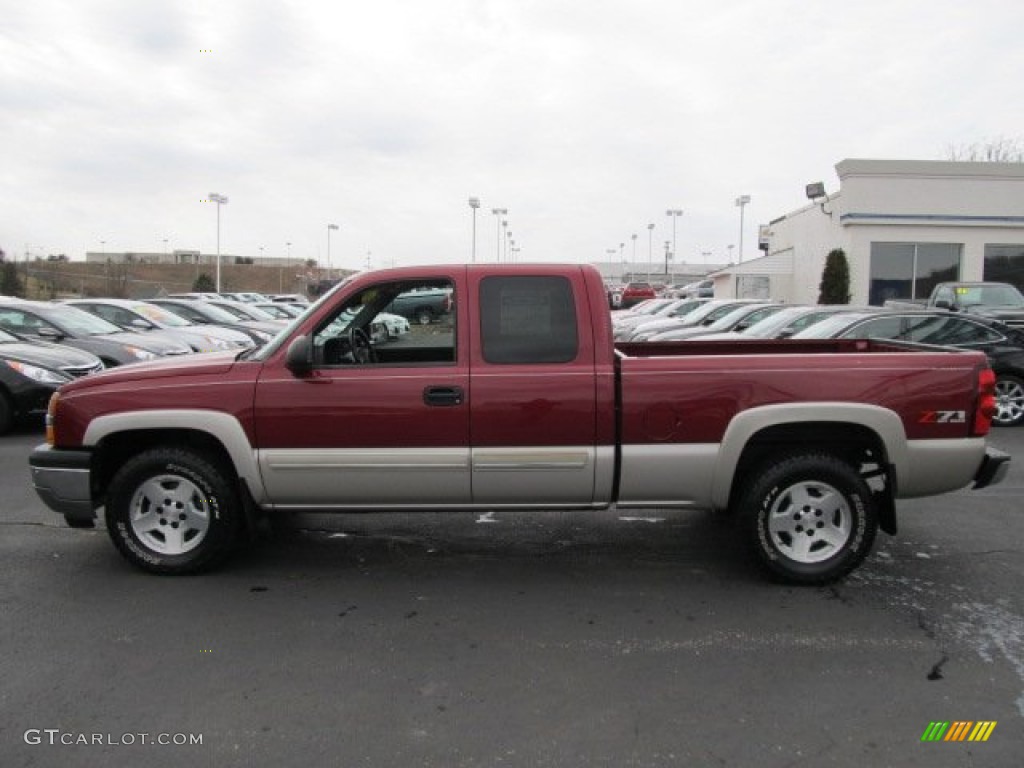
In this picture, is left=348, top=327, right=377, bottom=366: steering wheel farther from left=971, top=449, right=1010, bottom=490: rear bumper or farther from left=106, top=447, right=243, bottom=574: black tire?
left=971, top=449, right=1010, bottom=490: rear bumper

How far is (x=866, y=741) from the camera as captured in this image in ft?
10.7

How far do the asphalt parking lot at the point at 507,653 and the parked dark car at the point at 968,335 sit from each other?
217 inches

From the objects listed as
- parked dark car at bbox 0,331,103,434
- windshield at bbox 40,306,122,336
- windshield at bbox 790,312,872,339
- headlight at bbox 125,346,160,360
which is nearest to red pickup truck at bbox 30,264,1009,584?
parked dark car at bbox 0,331,103,434

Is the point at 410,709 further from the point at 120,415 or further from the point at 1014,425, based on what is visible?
the point at 1014,425

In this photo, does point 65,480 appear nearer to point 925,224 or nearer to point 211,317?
point 211,317

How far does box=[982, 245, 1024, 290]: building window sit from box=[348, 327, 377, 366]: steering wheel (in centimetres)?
2786

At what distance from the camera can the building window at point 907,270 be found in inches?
1093

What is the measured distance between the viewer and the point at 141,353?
12266 mm

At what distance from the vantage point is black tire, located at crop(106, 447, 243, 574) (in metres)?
4.93

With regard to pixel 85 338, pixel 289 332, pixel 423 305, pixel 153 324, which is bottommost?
pixel 85 338

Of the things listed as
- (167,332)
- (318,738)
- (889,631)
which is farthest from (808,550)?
(167,332)

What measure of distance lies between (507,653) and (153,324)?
1397 cm

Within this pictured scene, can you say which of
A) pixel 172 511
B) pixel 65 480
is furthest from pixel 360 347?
pixel 65 480

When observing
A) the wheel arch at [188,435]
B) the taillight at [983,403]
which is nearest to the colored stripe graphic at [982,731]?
the taillight at [983,403]
